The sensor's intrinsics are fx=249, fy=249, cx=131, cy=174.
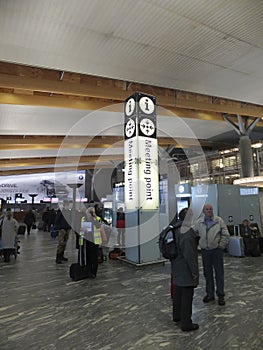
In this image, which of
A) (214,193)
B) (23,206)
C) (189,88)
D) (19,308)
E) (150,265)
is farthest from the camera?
(23,206)

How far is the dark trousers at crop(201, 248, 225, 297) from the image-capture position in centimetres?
353

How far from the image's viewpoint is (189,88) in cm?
643

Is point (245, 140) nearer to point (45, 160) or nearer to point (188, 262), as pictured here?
point (188, 262)

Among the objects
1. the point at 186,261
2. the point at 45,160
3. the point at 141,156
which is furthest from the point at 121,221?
the point at 45,160

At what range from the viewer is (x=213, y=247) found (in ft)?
11.5

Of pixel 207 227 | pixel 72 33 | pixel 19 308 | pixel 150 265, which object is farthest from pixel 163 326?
pixel 72 33

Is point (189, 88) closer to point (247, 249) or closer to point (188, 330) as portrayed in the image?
point (247, 249)

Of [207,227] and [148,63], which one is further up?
[148,63]

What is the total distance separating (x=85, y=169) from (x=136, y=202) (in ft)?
61.8

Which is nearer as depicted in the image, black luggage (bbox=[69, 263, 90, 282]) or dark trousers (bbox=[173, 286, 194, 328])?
dark trousers (bbox=[173, 286, 194, 328])

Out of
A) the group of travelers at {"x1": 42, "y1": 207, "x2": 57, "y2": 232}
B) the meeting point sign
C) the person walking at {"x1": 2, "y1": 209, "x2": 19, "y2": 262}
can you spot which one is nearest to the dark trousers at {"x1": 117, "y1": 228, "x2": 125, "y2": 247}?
the meeting point sign

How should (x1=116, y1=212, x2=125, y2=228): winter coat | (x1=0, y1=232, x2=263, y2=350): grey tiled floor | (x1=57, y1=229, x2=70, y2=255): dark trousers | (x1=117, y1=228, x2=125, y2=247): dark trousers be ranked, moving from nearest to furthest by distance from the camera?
(x1=0, y1=232, x2=263, y2=350): grey tiled floor, (x1=57, y1=229, x2=70, y2=255): dark trousers, (x1=117, y1=228, x2=125, y2=247): dark trousers, (x1=116, y1=212, x2=125, y2=228): winter coat

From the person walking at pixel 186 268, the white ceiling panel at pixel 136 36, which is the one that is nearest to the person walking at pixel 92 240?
the person walking at pixel 186 268

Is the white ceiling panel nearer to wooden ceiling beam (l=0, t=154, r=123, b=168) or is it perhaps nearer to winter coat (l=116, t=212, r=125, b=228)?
winter coat (l=116, t=212, r=125, b=228)
